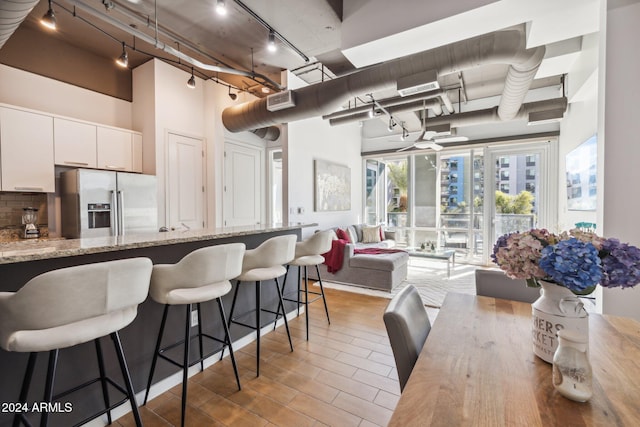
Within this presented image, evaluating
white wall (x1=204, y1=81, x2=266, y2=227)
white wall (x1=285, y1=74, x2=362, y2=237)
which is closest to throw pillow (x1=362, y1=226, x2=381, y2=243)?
white wall (x1=285, y1=74, x2=362, y2=237)

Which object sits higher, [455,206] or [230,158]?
[230,158]

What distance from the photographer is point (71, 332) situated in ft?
4.06

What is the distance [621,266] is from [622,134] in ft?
5.70

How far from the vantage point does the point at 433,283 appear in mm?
4789

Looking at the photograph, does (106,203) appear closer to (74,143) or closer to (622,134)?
(74,143)

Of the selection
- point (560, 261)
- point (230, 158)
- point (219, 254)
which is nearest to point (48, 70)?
point (230, 158)

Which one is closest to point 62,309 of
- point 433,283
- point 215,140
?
point 215,140

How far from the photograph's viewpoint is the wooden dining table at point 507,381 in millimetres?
764

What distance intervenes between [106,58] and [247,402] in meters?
4.88

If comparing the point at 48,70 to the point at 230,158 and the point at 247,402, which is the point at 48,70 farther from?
the point at 247,402

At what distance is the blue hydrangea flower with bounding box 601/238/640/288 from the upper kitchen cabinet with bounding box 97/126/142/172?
194 inches

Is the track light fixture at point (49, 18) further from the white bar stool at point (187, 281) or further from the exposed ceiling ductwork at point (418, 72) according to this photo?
the exposed ceiling ductwork at point (418, 72)

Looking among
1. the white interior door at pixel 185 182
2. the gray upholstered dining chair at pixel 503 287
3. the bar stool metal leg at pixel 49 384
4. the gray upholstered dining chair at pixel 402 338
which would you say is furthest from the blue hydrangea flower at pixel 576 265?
the white interior door at pixel 185 182

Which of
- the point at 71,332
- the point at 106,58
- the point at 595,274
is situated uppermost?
the point at 106,58
